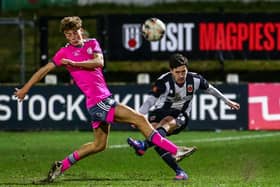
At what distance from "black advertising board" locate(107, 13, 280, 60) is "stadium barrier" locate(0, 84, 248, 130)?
2.24 meters

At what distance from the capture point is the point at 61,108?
73.4ft

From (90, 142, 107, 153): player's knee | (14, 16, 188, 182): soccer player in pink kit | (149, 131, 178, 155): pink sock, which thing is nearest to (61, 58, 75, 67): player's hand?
(14, 16, 188, 182): soccer player in pink kit

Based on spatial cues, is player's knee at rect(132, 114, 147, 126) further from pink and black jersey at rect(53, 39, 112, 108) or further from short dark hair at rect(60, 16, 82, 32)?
short dark hair at rect(60, 16, 82, 32)

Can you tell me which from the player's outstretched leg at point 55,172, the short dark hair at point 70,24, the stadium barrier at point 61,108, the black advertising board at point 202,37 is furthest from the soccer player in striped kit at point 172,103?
the black advertising board at point 202,37

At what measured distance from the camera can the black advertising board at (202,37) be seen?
950 inches

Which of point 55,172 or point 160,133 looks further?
point 160,133

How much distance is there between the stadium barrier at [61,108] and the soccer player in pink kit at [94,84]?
857cm

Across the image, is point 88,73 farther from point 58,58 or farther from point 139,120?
point 139,120

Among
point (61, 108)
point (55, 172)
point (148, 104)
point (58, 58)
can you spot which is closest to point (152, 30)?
point (148, 104)

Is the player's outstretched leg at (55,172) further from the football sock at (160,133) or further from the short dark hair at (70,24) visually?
the short dark hair at (70,24)

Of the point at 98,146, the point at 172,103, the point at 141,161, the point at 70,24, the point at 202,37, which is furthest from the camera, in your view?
the point at 202,37

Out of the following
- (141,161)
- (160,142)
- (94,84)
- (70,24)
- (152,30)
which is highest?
(70,24)

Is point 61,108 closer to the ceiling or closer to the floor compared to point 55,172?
closer to the floor

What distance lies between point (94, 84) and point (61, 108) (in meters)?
8.91
